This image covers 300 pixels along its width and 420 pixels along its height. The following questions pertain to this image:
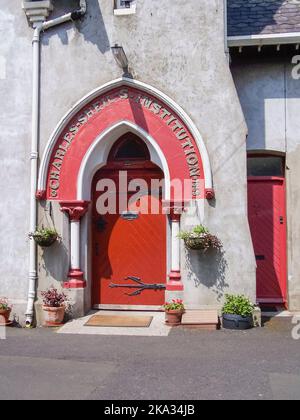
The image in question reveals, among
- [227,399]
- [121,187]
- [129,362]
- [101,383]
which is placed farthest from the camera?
[121,187]

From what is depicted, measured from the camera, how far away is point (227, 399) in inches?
191

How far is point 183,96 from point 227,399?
5.44m

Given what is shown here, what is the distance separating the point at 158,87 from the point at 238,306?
13.2 ft

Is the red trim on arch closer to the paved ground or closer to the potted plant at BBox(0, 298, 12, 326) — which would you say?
the potted plant at BBox(0, 298, 12, 326)

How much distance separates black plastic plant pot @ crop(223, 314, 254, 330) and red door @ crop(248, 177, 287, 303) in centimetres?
188

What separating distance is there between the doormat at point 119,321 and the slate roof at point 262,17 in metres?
5.51

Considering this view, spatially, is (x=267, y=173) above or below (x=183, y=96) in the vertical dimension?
below

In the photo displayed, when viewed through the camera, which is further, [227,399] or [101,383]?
[101,383]

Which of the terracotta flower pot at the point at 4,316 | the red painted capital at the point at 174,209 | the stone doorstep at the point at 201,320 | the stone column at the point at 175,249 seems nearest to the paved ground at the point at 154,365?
the stone doorstep at the point at 201,320

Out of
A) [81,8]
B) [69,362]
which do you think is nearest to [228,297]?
[69,362]

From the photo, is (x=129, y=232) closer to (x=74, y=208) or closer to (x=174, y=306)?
(x=74, y=208)

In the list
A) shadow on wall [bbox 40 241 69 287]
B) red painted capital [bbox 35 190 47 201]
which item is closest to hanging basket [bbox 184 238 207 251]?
shadow on wall [bbox 40 241 69 287]

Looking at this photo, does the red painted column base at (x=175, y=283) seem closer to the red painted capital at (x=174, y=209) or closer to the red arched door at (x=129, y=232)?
the red arched door at (x=129, y=232)

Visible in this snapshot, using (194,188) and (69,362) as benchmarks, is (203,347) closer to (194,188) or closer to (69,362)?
(69,362)
